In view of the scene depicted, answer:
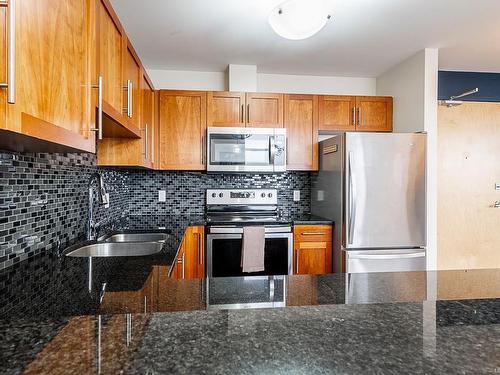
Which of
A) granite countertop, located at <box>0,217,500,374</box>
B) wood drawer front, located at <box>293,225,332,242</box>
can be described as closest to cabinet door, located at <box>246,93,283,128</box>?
wood drawer front, located at <box>293,225,332,242</box>

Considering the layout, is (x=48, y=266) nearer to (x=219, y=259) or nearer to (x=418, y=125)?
(x=219, y=259)

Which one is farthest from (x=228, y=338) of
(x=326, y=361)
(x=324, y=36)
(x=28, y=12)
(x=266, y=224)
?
(x=324, y=36)

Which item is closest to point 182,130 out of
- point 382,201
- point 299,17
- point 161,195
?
point 161,195

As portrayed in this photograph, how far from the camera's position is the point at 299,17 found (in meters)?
1.87

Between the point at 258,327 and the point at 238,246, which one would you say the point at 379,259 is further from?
the point at 258,327

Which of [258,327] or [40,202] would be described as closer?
[258,327]

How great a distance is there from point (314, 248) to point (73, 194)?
202 centimetres

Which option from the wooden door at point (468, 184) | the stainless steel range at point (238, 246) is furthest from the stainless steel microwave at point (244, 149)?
the wooden door at point (468, 184)

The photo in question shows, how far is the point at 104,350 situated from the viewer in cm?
50

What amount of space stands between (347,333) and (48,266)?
126 cm

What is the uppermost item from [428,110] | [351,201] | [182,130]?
[428,110]

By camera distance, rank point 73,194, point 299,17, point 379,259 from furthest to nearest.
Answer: point 379,259 < point 73,194 < point 299,17

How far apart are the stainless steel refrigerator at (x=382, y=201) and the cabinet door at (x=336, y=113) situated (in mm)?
617

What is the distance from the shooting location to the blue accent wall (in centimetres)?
338
